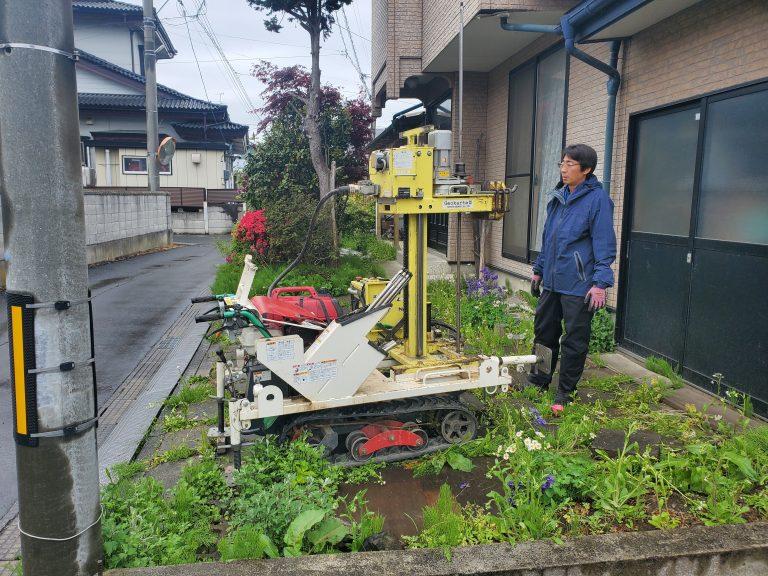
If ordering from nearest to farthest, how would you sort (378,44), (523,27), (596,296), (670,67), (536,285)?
(596,296)
(536,285)
(670,67)
(523,27)
(378,44)

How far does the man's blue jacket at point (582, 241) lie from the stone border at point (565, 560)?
1.99m

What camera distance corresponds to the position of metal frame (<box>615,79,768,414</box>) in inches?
178

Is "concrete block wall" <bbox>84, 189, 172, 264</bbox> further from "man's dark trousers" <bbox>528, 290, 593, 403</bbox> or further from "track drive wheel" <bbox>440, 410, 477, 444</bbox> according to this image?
"track drive wheel" <bbox>440, 410, 477, 444</bbox>

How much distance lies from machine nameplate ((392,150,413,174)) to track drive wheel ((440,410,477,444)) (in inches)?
64.3

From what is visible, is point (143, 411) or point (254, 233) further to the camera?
point (254, 233)

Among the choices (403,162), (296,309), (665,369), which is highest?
(403,162)

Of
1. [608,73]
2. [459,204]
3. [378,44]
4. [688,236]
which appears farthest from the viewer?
[378,44]

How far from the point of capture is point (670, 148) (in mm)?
5461

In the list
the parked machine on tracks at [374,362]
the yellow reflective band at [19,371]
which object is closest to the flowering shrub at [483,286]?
the parked machine on tracks at [374,362]

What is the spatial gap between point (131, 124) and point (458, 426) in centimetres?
2719

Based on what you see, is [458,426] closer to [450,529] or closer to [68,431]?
[450,529]

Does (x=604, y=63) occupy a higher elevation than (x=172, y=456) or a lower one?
higher

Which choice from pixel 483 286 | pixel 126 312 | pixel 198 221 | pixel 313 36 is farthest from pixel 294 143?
pixel 198 221

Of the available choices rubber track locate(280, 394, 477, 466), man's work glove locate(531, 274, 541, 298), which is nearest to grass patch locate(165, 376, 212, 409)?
rubber track locate(280, 394, 477, 466)
